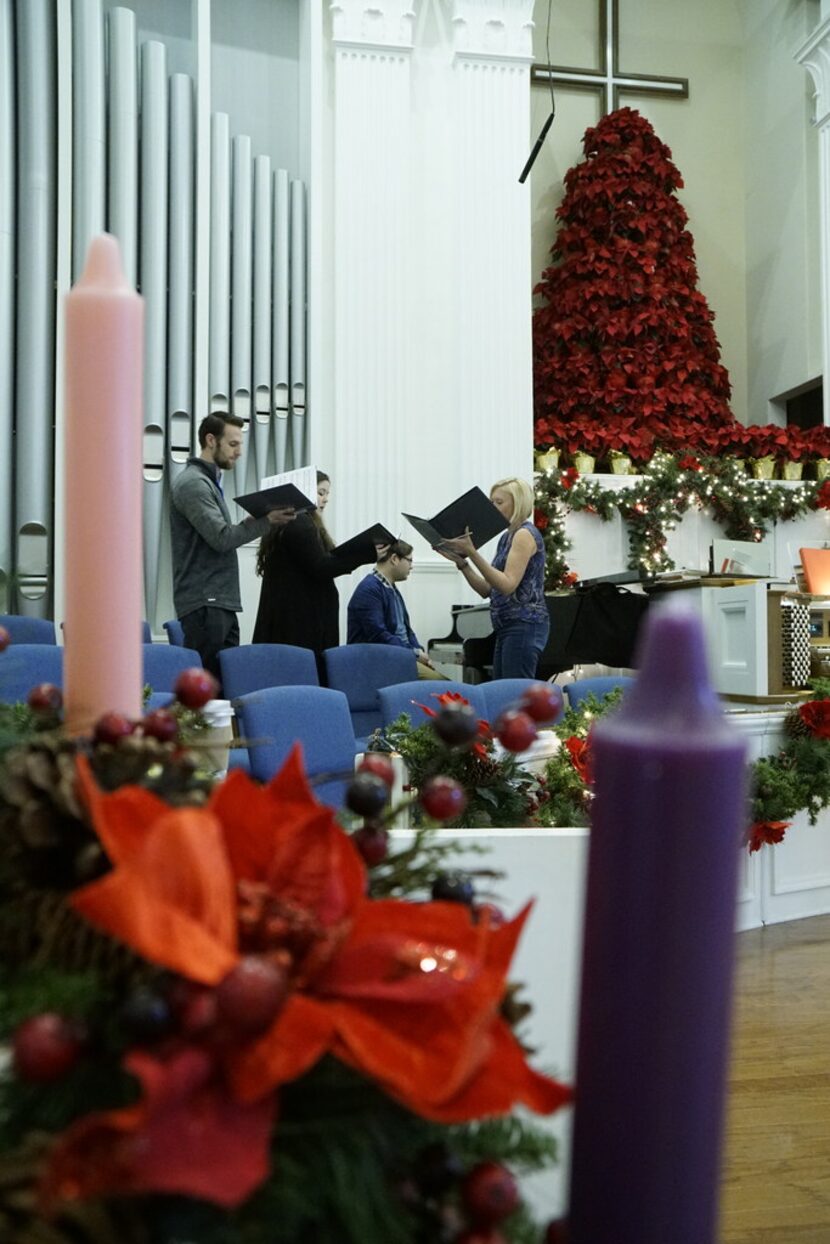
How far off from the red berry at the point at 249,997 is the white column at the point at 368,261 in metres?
6.40

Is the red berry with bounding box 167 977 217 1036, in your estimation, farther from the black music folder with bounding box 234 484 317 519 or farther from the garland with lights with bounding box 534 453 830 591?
the garland with lights with bounding box 534 453 830 591

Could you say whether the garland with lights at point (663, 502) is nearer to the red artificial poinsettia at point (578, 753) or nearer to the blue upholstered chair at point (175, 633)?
the blue upholstered chair at point (175, 633)

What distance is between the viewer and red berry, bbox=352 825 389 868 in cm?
37

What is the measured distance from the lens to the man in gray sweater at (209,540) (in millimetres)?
3742

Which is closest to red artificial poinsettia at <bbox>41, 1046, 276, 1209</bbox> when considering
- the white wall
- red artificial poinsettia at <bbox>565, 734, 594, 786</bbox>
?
red artificial poinsettia at <bbox>565, 734, 594, 786</bbox>

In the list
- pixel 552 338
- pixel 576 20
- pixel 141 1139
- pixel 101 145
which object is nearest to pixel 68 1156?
pixel 141 1139

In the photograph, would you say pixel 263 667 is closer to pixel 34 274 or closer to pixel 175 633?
pixel 175 633

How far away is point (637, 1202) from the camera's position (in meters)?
0.29

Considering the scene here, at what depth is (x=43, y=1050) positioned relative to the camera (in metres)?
0.24

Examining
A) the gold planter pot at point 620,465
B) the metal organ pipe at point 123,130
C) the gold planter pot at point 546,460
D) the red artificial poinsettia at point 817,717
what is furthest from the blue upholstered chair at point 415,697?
the gold planter pot at point 620,465

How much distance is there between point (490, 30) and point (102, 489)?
24.5 ft

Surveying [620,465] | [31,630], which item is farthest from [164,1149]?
[620,465]

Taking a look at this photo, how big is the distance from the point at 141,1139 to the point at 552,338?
31.0 ft

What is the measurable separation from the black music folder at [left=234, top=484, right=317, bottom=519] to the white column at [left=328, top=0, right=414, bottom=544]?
2.62 meters
